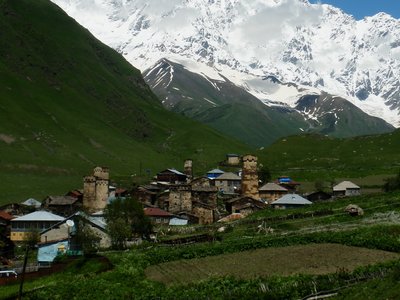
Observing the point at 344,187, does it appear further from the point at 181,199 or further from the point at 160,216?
the point at 160,216

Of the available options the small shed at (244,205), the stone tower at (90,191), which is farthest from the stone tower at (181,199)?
the stone tower at (90,191)

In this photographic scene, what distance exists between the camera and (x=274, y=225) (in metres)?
82.2

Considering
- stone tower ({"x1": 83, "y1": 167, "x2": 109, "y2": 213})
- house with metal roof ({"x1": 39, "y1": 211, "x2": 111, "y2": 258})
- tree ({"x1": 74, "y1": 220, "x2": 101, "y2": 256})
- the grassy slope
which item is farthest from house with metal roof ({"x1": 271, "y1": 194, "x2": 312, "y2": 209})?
tree ({"x1": 74, "y1": 220, "x2": 101, "y2": 256})

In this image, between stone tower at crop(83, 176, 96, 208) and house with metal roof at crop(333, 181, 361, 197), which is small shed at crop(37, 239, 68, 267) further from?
house with metal roof at crop(333, 181, 361, 197)

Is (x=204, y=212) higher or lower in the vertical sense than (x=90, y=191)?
lower

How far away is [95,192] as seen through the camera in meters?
117

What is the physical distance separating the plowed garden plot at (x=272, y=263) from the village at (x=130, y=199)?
69.0 feet

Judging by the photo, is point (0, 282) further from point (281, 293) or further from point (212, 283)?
point (281, 293)

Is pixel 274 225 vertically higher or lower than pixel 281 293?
higher

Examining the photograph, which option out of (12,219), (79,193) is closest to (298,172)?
(79,193)

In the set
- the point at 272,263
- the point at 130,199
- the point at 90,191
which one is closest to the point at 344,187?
the point at 90,191

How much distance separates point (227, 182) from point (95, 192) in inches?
1631

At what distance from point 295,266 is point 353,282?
10.1 metres

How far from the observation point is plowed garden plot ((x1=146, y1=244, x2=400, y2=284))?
2156 inches
